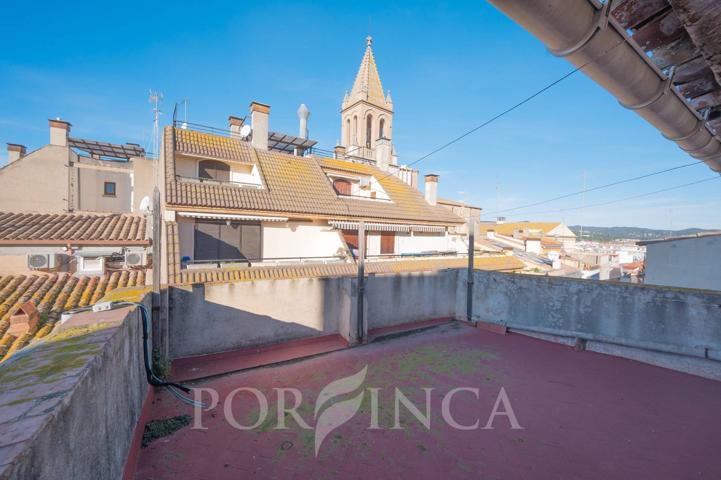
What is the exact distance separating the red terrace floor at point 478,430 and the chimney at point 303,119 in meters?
19.7

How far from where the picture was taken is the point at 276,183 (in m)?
15.2

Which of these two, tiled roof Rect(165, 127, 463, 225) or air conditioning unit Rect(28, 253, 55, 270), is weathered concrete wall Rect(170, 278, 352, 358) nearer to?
tiled roof Rect(165, 127, 463, 225)

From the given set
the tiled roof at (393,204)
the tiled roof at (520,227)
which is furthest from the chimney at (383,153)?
the tiled roof at (520,227)

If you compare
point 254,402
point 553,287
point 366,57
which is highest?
point 366,57

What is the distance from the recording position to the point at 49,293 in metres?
9.45

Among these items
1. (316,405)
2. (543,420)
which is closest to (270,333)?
(316,405)

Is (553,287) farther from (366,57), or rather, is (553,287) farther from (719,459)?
(366,57)

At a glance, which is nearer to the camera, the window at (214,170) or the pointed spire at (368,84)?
the window at (214,170)

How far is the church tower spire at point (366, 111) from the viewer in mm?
41094

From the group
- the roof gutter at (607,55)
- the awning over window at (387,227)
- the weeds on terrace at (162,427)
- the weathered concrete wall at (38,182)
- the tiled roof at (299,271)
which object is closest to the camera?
the roof gutter at (607,55)

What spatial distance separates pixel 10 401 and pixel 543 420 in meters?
7.31

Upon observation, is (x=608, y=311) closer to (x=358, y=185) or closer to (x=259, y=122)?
(x=358, y=185)

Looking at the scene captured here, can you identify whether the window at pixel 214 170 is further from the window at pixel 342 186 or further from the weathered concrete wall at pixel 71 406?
the weathered concrete wall at pixel 71 406

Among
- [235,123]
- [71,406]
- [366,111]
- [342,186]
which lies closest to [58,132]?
[235,123]
